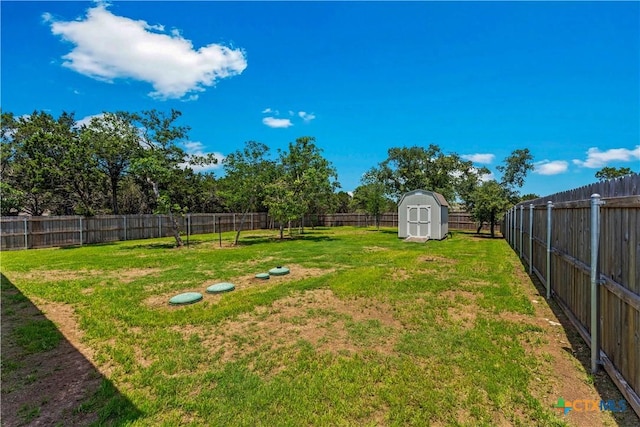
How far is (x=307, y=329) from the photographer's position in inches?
149

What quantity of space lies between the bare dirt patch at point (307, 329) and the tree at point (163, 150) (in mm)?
10287

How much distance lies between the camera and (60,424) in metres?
2.10

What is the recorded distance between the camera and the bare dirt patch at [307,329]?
3.27 m

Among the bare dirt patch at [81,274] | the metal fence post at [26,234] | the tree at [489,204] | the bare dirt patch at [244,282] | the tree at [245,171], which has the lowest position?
the bare dirt patch at [81,274]

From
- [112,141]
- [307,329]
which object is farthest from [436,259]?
[112,141]

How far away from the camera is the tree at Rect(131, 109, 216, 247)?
13031 mm

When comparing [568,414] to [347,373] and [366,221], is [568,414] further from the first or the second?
[366,221]

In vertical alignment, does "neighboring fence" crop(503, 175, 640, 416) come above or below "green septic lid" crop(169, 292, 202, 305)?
above

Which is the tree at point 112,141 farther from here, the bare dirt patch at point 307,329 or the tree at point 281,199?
the bare dirt patch at point 307,329

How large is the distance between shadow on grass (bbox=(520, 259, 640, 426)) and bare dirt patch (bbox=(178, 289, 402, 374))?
1679 mm

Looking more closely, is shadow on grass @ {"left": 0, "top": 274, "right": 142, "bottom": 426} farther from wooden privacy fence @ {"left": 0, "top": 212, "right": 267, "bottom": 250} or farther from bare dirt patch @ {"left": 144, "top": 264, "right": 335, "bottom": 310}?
wooden privacy fence @ {"left": 0, "top": 212, "right": 267, "bottom": 250}

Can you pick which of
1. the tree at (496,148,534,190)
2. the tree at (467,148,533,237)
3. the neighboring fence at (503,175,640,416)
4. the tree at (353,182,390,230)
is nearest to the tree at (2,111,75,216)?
the tree at (353,182,390,230)

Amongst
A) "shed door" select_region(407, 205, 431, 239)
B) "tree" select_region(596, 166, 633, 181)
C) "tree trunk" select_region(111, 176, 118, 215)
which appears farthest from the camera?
"tree" select_region(596, 166, 633, 181)

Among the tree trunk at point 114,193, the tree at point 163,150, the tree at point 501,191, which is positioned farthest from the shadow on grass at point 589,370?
the tree trunk at point 114,193
